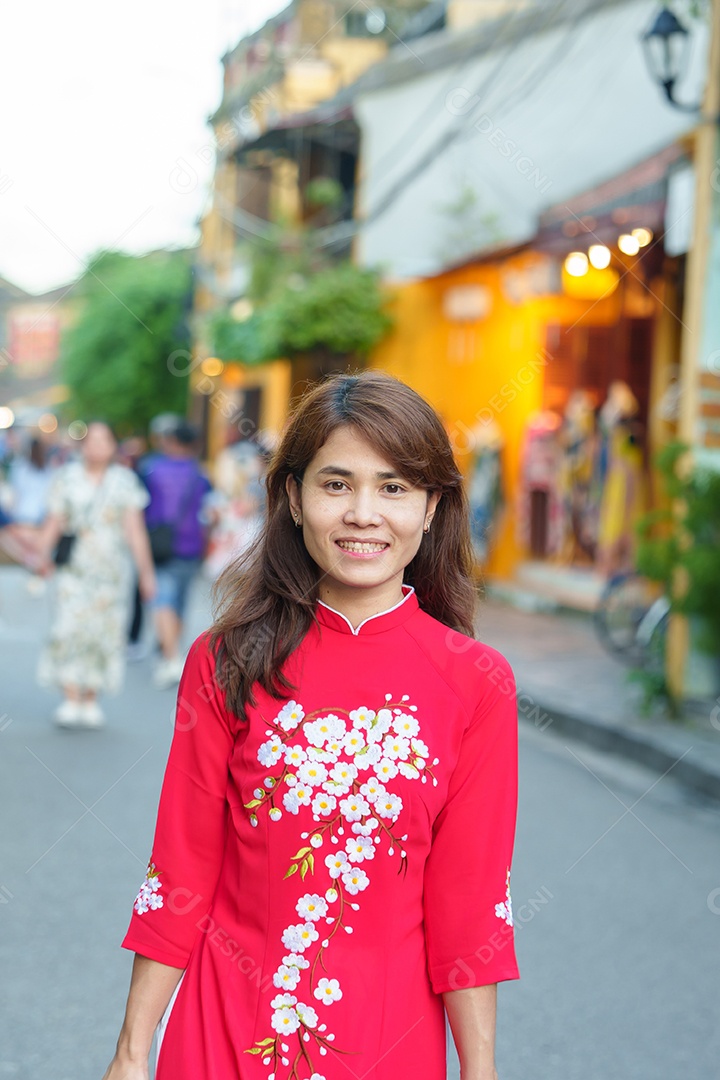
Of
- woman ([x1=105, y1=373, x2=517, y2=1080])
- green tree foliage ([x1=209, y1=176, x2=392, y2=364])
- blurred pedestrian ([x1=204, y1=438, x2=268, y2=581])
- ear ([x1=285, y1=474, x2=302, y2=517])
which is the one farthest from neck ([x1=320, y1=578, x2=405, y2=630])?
green tree foliage ([x1=209, y1=176, x2=392, y2=364])

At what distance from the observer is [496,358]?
54.0ft

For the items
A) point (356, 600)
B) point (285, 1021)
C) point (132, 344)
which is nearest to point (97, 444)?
point (356, 600)

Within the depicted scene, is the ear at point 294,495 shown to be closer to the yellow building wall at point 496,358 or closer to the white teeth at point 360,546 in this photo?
the white teeth at point 360,546

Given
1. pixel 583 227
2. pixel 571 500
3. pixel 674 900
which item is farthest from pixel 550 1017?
pixel 571 500

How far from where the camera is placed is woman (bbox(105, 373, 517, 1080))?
1.82 meters

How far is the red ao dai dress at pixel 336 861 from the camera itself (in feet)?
5.94

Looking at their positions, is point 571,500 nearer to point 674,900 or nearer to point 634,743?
point 634,743

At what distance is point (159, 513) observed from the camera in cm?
972

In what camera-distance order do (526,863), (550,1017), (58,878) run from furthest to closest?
1. (526,863)
2. (58,878)
3. (550,1017)

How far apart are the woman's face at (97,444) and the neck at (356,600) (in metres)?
6.40

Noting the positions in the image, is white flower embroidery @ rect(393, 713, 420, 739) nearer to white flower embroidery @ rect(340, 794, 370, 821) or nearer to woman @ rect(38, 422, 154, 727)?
white flower embroidery @ rect(340, 794, 370, 821)

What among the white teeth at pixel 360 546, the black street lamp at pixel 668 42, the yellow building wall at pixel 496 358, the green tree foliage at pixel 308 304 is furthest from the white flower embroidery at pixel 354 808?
the green tree foliage at pixel 308 304

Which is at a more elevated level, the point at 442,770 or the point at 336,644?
the point at 336,644

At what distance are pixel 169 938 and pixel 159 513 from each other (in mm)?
7953
